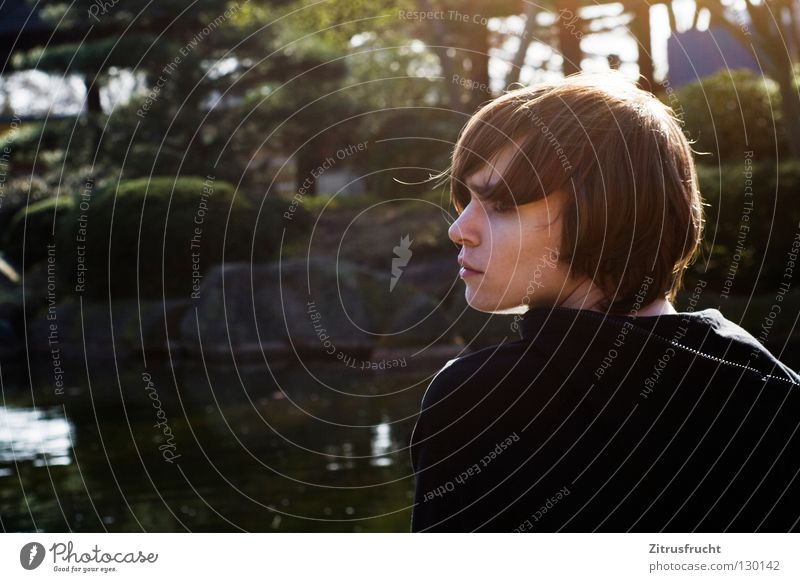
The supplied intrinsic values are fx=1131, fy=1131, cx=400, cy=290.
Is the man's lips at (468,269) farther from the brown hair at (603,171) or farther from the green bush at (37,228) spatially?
the green bush at (37,228)

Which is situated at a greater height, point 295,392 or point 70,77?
point 70,77

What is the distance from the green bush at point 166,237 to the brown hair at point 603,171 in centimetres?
1214

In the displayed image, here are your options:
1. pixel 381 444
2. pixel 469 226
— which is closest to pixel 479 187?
pixel 469 226

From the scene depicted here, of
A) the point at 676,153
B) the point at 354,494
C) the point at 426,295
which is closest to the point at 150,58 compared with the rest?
the point at 426,295

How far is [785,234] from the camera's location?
10422 mm

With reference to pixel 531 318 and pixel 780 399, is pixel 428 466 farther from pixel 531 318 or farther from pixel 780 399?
pixel 780 399

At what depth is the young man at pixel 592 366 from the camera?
3.53ft

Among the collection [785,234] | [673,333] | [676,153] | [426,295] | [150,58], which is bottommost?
[426,295]

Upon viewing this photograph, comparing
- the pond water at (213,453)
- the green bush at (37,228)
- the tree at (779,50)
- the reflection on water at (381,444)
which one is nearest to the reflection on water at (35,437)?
the pond water at (213,453)

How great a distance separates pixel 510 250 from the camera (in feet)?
3.73

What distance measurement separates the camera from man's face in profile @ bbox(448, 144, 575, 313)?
1142 mm

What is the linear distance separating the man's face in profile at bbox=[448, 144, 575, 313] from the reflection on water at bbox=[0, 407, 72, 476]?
19.4 ft

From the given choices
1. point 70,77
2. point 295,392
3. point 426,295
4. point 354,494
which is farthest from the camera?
point 70,77

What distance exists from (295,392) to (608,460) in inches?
321
